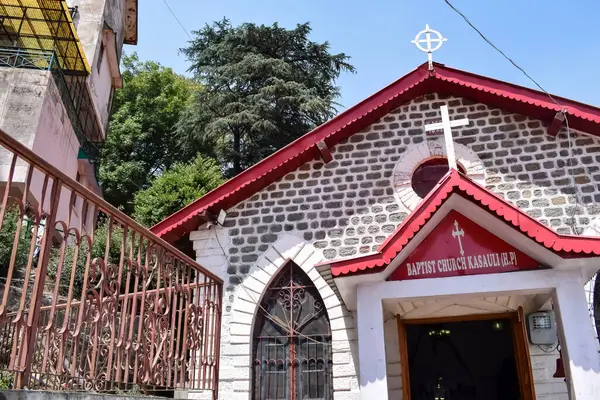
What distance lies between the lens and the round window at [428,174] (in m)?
8.23

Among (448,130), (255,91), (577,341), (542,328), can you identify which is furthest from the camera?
(255,91)

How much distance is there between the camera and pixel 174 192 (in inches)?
645

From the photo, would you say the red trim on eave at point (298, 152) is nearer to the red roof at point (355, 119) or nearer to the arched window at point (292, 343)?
the red roof at point (355, 119)

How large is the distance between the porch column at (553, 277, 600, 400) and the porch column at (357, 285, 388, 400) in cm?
187

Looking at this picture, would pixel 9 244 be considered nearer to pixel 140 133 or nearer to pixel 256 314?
pixel 256 314

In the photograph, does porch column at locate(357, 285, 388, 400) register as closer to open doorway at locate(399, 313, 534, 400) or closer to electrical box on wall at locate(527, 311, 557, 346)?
electrical box on wall at locate(527, 311, 557, 346)

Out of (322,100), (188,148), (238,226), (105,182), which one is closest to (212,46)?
(188,148)

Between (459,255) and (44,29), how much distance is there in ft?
54.5

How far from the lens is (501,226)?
5.84 meters

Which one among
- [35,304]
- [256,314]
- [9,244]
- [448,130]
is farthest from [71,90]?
[35,304]

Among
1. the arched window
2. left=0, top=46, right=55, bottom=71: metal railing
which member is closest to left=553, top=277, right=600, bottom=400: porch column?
the arched window

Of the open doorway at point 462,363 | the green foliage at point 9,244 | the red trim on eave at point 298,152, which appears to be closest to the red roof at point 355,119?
the red trim on eave at point 298,152

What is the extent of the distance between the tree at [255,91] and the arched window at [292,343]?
39.8 ft

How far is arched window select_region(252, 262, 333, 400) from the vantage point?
7.41 meters
